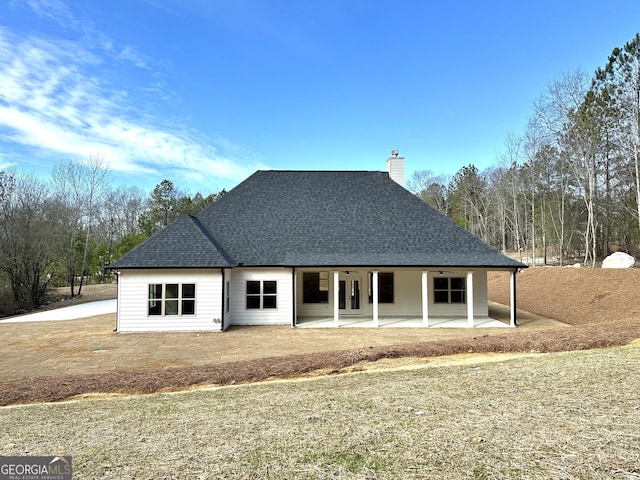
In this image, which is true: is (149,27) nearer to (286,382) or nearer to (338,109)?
(338,109)

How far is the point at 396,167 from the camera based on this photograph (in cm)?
2181

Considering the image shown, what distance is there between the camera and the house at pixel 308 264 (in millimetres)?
15094

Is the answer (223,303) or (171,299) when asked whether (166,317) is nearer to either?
(171,299)

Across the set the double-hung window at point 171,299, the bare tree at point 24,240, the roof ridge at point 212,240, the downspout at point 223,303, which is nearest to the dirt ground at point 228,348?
the downspout at point 223,303

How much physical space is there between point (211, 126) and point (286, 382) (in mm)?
22013

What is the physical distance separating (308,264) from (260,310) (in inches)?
120

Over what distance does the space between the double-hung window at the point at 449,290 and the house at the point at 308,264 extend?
0.15 ft

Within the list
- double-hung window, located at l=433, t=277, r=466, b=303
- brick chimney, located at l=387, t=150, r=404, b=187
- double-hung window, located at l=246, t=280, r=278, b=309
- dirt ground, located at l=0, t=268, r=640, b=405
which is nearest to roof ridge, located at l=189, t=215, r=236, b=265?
Answer: double-hung window, located at l=246, t=280, r=278, b=309

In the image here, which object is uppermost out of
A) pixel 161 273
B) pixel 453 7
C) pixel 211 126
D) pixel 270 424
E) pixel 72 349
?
pixel 453 7

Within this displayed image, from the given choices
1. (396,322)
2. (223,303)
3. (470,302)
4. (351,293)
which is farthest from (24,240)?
(470,302)

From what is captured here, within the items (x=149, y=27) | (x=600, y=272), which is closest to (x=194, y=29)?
(x=149, y=27)

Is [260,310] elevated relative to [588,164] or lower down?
lower down

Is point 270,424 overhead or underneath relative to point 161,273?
underneath

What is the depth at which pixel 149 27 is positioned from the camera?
49.6ft
